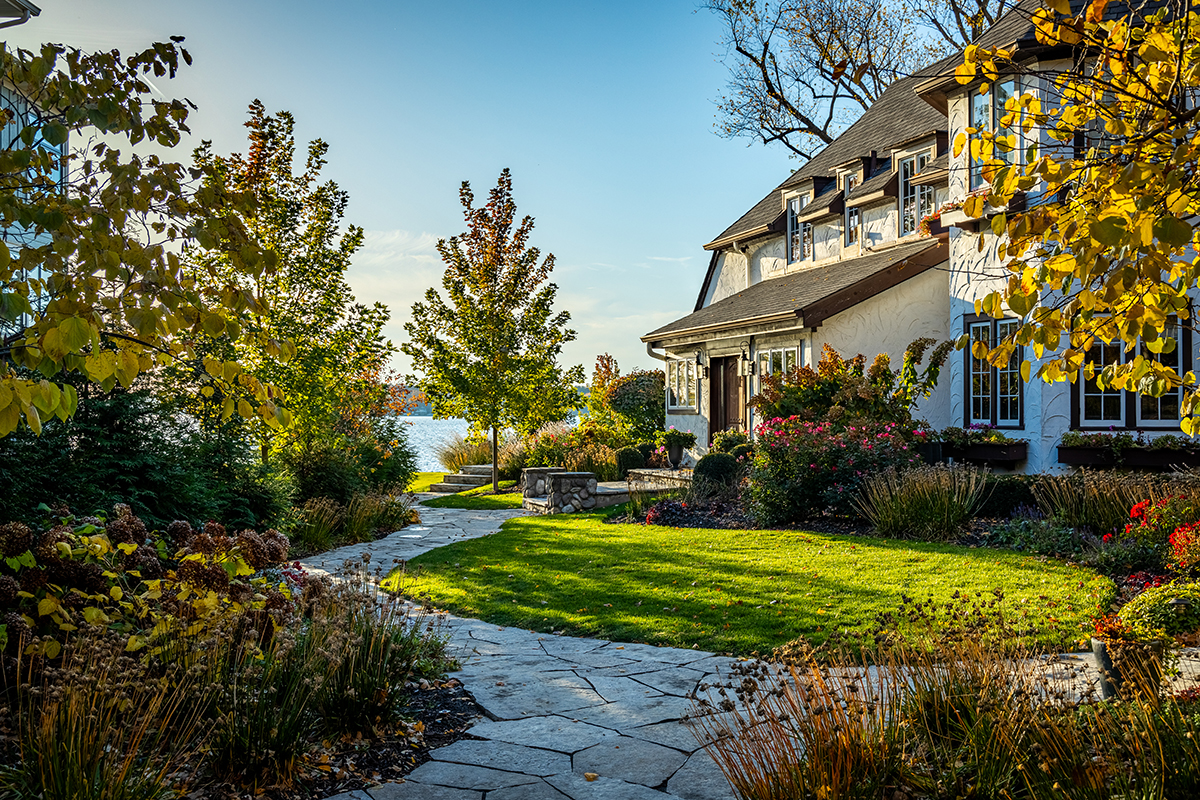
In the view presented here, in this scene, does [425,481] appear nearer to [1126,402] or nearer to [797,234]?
[797,234]

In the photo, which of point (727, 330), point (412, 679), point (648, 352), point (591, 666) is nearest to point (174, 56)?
point (412, 679)

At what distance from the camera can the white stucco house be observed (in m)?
12.5

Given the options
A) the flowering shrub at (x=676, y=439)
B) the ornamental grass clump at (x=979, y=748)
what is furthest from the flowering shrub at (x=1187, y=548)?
the flowering shrub at (x=676, y=439)

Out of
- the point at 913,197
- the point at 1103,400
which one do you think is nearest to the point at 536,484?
the point at 913,197

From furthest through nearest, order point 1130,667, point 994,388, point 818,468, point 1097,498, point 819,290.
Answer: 1. point 819,290
2. point 994,388
3. point 818,468
4. point 1097,498
5. point 1130,667

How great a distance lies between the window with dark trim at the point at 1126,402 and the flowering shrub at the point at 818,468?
2835 millimetres

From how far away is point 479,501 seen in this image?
57.5 ft

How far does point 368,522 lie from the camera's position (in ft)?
40.6

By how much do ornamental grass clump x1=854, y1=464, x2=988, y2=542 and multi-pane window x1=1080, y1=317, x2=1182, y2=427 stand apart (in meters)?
2.84

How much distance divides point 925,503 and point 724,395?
945 cm

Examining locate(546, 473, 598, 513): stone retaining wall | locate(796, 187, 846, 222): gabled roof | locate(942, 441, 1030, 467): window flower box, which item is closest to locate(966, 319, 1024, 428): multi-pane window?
locate(942, 441, 1030, 467): window flower box

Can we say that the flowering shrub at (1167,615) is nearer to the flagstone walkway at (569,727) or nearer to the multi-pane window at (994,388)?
the flagstone walkway at (569,727)

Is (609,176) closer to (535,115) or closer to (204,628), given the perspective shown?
(535,115)

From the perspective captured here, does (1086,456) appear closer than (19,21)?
No
